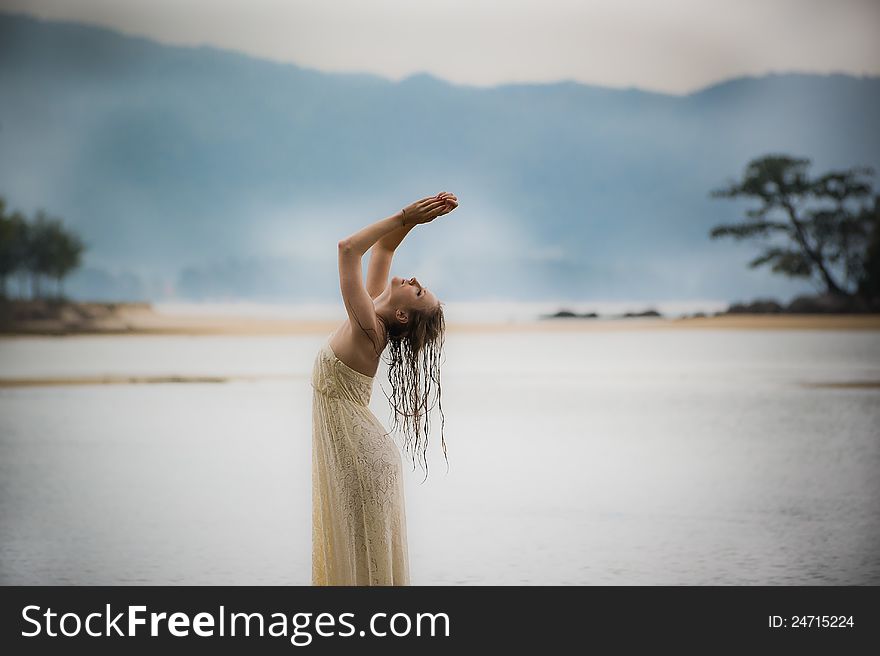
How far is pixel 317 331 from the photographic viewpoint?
13438 mm

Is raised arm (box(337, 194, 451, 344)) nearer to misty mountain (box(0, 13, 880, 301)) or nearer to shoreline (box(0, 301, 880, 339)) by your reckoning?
Answer: shoreline (box(0, 301, 880, 339))

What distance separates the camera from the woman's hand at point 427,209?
6.82 ft

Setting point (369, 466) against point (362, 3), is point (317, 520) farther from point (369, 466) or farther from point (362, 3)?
point (362, 3)

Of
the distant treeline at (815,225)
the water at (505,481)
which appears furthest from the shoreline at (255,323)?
the water at (505,481)

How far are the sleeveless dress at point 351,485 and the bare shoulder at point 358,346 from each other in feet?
0.04

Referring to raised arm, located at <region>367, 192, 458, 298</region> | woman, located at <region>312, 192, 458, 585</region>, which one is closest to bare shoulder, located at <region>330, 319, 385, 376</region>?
woman, located at <region>312, 192, 458, 585</region>

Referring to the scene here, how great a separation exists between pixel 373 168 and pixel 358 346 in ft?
40.5

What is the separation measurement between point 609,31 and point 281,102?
177 inches

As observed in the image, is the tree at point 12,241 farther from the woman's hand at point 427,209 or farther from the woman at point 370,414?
the woman's hand at point 427,209

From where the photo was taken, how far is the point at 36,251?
13.0 metres

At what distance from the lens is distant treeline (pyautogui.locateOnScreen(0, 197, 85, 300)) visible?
12664 millimetres

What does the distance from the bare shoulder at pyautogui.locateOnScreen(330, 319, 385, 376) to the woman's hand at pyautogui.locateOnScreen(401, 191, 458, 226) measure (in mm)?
226

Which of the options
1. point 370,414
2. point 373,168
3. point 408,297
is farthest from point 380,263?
point 373,168
